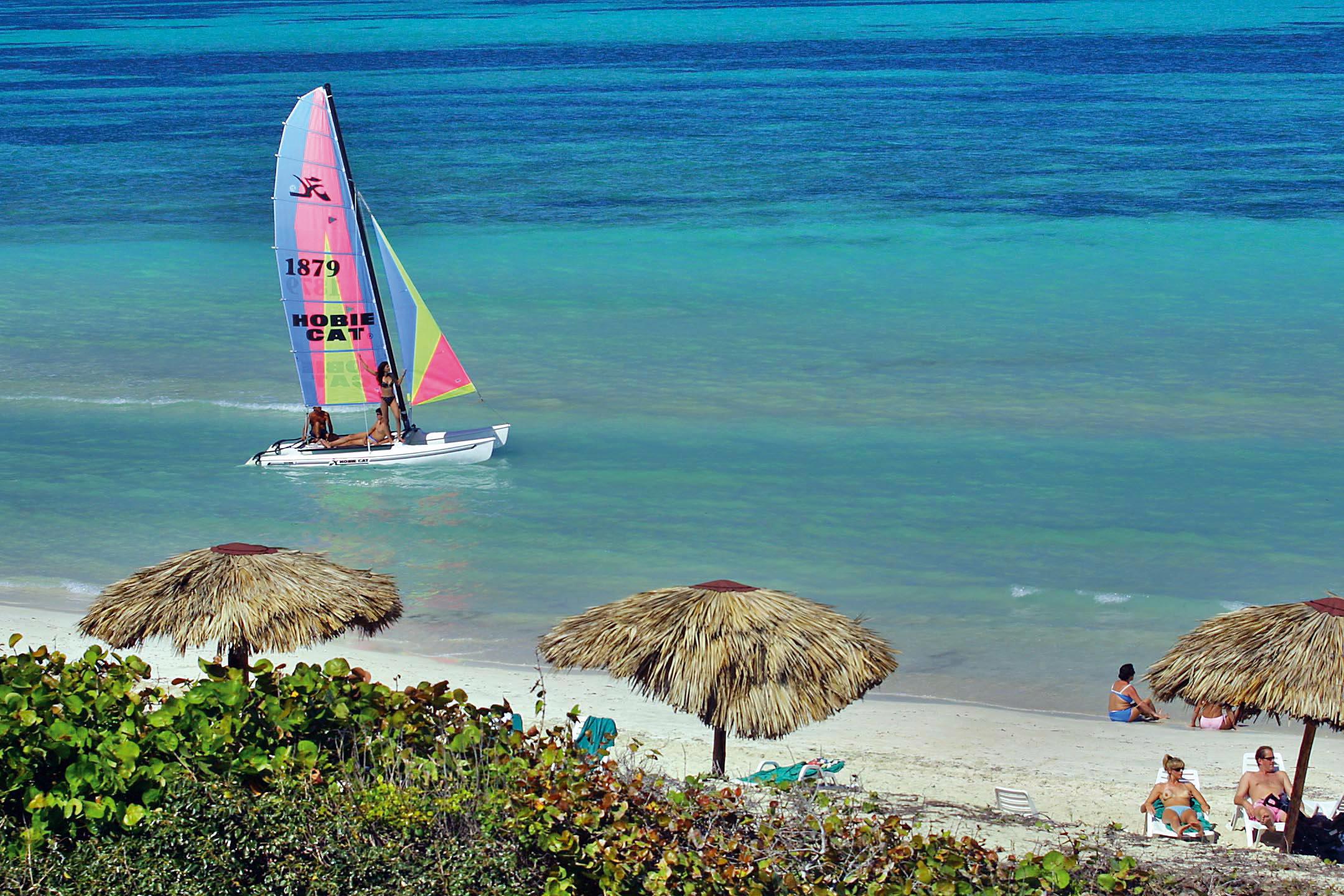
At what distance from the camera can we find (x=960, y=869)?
862 centimetres

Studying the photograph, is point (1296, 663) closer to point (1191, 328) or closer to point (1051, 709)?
point (1051, 709)

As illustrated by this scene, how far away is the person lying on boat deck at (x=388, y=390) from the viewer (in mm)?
23781

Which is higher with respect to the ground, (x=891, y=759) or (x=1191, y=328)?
(x=1191, y=328)

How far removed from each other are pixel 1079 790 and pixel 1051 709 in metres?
2.40

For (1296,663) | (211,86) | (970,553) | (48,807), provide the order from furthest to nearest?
(211,86), (970,553), (1296,663), (48,807)

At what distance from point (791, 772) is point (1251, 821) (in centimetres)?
361

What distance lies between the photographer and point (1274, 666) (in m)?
11.5

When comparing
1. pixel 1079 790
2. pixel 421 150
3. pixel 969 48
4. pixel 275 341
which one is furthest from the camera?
pixel 969 48

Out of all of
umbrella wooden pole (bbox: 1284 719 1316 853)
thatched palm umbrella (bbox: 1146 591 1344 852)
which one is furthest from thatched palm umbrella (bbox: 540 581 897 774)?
umbrella wooden pole (bbox: 1284 719 1316 853)

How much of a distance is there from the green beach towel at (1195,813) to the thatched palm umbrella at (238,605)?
6351mm

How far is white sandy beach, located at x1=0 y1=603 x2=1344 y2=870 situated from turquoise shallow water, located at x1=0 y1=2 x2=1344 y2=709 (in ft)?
3.07

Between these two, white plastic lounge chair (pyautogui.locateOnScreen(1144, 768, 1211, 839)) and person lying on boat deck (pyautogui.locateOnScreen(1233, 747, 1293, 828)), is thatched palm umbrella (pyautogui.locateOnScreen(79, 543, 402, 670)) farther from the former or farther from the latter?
person lying on boat deck (pyautogui.locateOnScreen(1233, 747, 1293, 828))

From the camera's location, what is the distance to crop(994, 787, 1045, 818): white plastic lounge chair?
40.2 feet

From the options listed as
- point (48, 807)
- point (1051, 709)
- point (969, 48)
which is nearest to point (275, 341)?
point (1051, 709)
